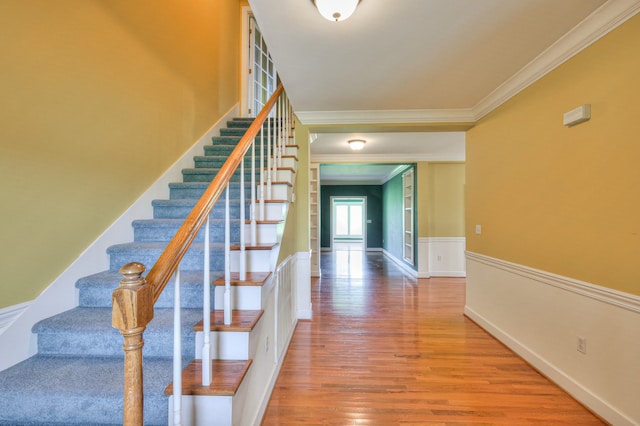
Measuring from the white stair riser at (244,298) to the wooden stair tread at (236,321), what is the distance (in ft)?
0.09

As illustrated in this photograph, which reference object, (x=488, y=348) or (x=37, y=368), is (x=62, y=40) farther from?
(x=488, y=348)

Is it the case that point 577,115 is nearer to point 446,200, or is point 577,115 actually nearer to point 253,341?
point 253,341

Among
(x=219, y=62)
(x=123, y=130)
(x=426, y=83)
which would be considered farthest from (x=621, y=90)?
(x=219, y=62)

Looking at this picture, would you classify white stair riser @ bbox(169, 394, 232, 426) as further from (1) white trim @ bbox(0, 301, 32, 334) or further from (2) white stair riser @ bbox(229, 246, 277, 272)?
(1) white trim @ bbox(0, 301, 32, 334)

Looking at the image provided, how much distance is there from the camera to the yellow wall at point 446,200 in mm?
5488

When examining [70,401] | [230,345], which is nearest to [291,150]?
[230,345]

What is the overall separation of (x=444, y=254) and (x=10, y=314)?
5810mm

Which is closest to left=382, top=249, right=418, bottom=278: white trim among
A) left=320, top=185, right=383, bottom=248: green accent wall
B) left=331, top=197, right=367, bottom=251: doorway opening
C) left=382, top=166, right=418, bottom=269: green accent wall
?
left=382, top=166, right=418, bottom=269: green accent wall

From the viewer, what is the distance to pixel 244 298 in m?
1.54

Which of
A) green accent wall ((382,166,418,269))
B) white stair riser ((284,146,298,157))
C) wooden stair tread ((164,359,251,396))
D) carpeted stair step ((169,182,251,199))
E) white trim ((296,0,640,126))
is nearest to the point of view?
wooden stair tread ((164,359,251,396))

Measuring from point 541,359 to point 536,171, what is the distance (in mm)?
1519

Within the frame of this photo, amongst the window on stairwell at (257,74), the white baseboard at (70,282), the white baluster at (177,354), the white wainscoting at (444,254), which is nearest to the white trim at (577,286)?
the white baluster at (177,354)

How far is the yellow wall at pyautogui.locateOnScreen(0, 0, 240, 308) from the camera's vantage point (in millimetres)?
1347

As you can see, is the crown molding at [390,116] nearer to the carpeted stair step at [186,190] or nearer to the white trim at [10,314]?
the carpeted stair step at [186,190]
